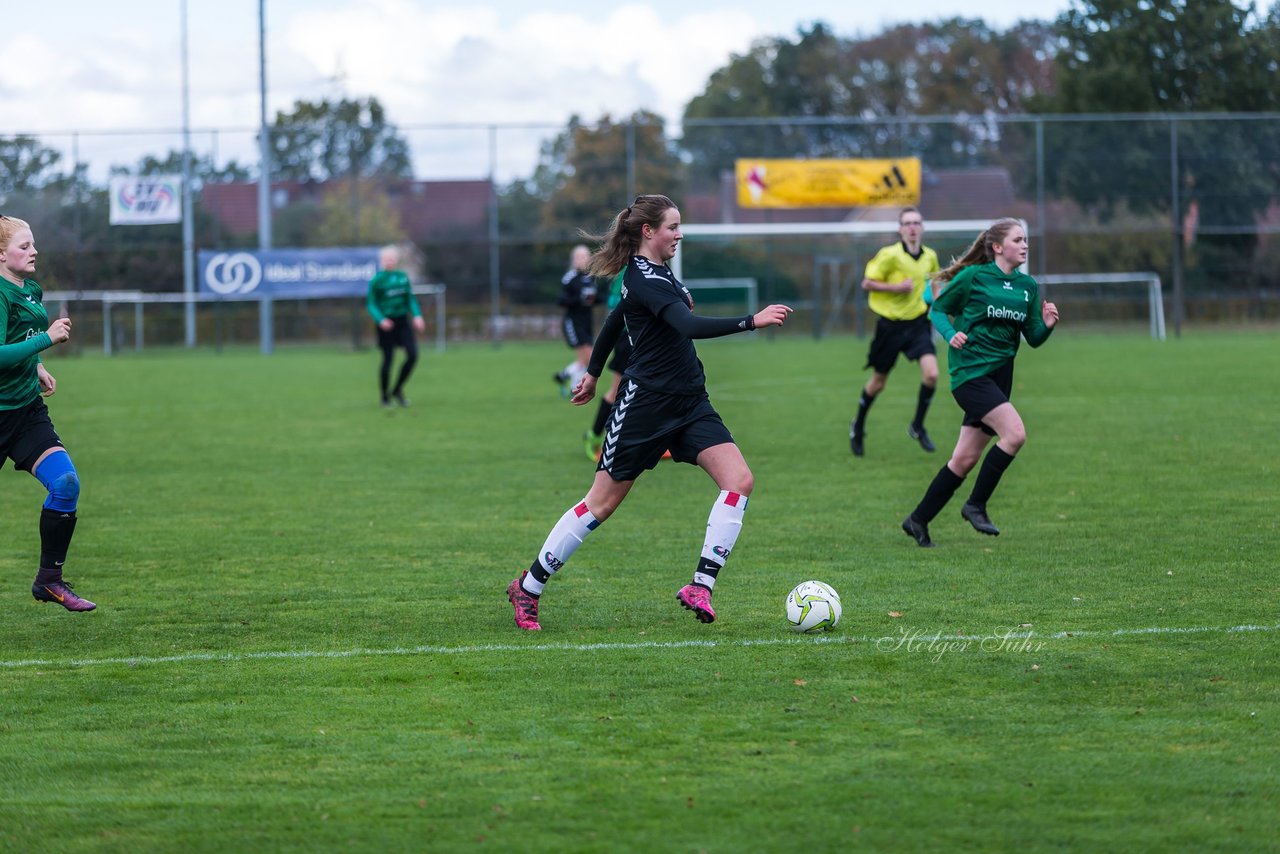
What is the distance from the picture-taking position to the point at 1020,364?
24.9 meters

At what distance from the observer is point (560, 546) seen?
254 inches

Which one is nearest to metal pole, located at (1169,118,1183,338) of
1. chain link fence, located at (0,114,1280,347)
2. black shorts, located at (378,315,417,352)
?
chain link fence, located at (0,114,1280,347)

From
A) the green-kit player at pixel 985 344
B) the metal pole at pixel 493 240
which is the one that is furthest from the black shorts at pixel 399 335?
the metal pole at pixel 493 240

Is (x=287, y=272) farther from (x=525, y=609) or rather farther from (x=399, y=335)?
(x=525, y=609)

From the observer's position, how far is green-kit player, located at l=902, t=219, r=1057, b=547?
27.2 feet

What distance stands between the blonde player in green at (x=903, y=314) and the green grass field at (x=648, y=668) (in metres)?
0.96

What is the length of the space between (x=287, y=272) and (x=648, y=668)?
31.1 metres

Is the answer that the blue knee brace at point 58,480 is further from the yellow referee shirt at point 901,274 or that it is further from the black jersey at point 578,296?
the black jersey at point 578,296

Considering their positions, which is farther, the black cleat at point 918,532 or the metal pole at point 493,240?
the metal pole at point 493,240

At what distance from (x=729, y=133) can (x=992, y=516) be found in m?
28.7

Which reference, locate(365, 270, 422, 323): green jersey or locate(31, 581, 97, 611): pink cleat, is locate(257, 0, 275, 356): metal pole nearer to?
locate(365, 270, 422, 323): green jersey

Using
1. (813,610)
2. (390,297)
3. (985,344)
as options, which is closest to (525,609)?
(813,610)

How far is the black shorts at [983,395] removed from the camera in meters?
8.33

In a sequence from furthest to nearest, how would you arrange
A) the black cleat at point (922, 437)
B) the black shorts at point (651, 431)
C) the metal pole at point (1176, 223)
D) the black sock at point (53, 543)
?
the metal pole at point (1176, 223) → the black cleat at point (922, 437) → the black sock at point (53, 543) → the black shorts at point (651, 431)
